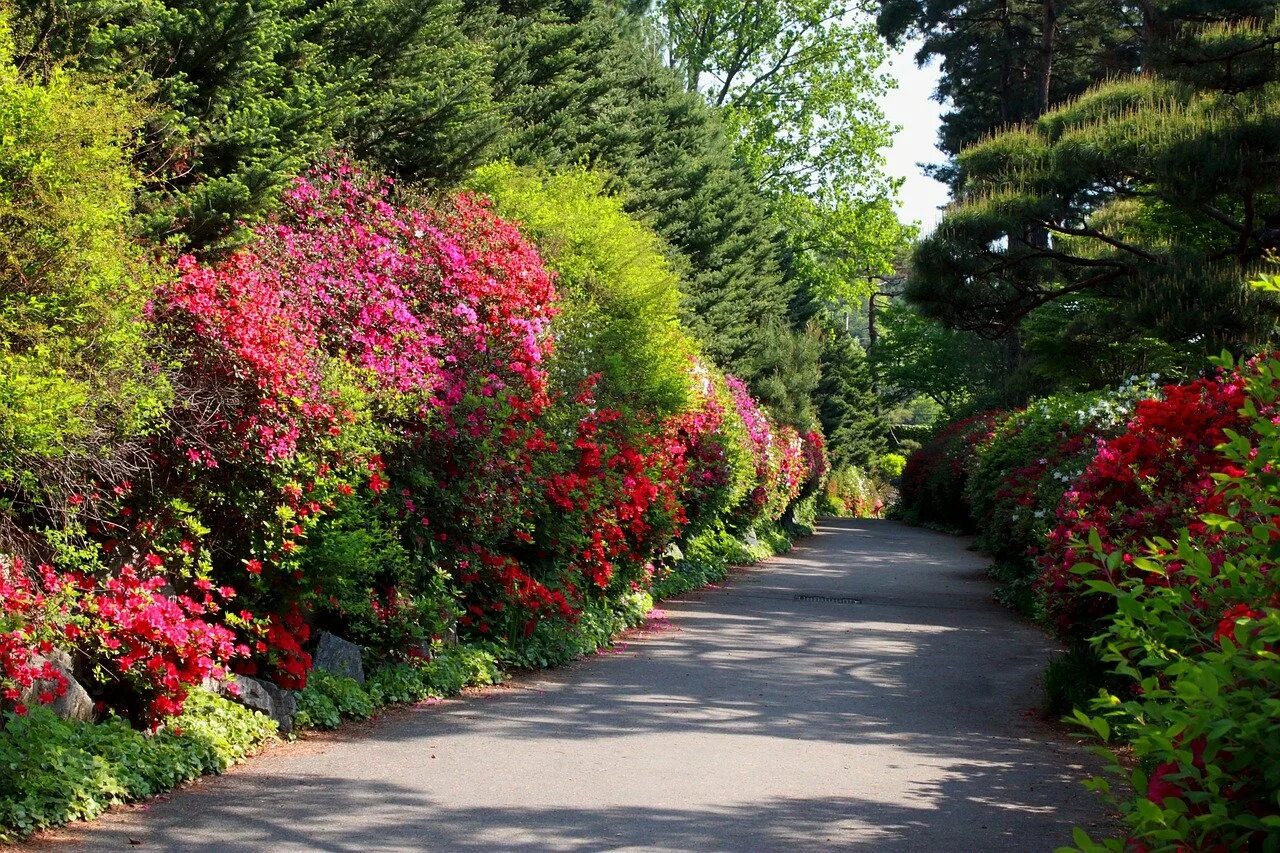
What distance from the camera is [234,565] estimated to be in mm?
8148

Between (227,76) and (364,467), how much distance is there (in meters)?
3.33

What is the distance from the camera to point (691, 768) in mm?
7480

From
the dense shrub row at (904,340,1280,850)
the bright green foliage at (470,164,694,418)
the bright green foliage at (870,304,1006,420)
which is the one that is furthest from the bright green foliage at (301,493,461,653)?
the bright green foliage at (870,304,1006,420)

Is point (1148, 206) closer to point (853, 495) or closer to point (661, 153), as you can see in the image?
point (661, 153)

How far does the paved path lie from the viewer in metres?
5.98

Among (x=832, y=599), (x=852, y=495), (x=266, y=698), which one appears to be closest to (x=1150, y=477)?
(x=266, y=698)

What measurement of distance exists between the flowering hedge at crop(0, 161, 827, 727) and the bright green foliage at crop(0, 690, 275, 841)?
21 cm

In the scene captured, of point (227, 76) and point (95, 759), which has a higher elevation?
point (227, 76)

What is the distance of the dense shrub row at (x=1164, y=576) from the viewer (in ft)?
9.33

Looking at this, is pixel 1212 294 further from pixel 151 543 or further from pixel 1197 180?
pixel 151 543

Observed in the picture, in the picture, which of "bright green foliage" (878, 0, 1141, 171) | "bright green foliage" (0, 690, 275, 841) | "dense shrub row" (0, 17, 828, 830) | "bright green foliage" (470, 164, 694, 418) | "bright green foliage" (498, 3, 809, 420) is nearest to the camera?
"bright green foliage" (0, 690, 275, 841)

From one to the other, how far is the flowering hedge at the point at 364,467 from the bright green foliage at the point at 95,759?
0.70 ft

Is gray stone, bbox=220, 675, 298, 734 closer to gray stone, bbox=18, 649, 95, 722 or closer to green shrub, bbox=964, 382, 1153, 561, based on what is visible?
gray stone, bbox=18, 649, 95, 722

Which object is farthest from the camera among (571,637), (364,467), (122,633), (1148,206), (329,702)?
(1148,206)
